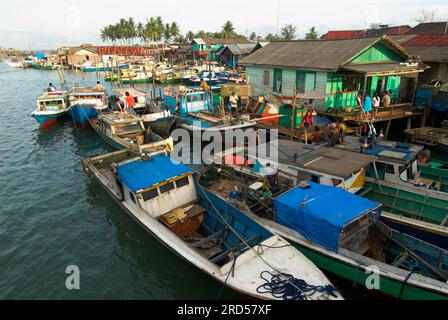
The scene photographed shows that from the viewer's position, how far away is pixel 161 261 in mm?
12773

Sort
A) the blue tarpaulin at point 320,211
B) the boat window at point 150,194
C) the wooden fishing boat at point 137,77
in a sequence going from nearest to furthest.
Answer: the blue tarpaulin at point 320,211 → the boat window at point 150,194 → the wooden fishing boat at point 137,77

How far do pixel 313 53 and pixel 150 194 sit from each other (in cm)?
1940

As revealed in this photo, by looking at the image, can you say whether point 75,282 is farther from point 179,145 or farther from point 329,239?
point 179,145

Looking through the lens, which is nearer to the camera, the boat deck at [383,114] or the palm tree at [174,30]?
the boat deck at [383,114]

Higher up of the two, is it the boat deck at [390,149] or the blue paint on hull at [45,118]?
the boat deck at [390,149]

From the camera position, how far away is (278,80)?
26828 millimetres

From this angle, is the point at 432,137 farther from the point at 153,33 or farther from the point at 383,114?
the point at 153,33

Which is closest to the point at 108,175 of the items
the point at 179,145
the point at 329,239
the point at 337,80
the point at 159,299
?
the point at 159,299

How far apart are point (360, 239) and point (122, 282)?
29.3 feet

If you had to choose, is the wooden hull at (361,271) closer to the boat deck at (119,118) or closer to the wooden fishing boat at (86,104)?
the boat deck at (119,118)

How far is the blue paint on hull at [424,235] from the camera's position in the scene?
10938 mm

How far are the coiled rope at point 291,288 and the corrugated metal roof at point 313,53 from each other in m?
17.2

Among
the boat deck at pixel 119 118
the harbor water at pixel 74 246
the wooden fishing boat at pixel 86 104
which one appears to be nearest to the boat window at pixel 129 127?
the boat deck at pixel 119 118

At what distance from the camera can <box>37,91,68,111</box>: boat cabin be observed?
1238 inches
